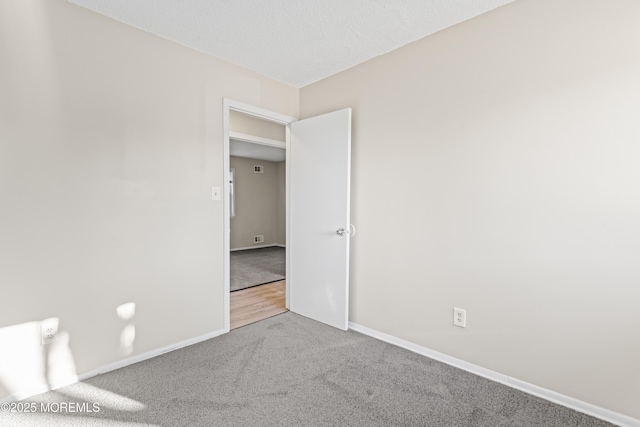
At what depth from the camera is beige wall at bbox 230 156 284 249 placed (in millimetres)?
7109

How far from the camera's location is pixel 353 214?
2.78m

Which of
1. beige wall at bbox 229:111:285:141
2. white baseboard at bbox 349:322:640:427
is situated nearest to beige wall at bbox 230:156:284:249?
beige wall at bbox 229:111:285:141

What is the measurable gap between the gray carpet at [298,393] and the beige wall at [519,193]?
0.25 m

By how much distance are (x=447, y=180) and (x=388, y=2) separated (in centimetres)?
122

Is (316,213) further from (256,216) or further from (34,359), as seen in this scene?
(256,216)

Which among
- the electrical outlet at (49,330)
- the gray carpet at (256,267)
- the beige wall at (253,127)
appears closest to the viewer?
the electrical outlet at (49,330)

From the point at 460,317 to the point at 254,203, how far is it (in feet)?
19.6

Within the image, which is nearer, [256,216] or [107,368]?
[107,368]

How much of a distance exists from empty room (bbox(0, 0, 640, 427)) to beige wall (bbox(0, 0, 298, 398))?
0.04 ft

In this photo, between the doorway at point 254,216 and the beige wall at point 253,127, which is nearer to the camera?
the doorway at point 254,216

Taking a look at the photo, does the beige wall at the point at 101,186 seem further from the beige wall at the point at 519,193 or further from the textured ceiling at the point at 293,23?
the beige wall at the point at 519,193

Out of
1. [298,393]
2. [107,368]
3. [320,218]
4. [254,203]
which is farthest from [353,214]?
[254,203]

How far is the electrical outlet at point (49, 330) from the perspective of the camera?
1835 mm

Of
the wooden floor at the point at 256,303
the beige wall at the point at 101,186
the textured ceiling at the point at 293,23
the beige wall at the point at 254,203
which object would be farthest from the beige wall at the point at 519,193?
the beige wall at the point at 254,203
